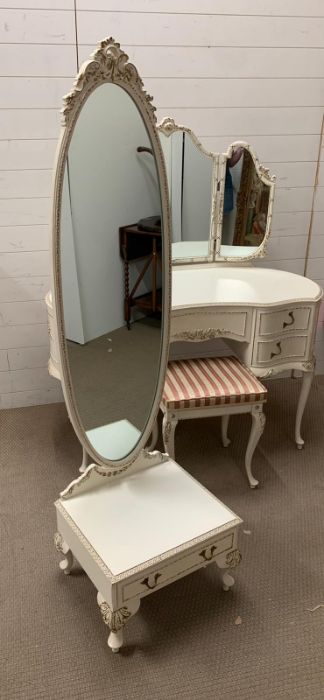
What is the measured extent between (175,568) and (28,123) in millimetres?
1926

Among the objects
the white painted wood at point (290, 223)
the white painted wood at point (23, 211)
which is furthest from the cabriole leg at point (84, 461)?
the white painted wood at point (290, 223)

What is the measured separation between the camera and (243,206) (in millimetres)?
2570

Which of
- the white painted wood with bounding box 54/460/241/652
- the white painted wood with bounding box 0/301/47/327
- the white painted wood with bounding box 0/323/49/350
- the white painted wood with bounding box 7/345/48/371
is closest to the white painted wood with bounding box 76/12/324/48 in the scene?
the white painted wood with bounding box 0/301/47/327

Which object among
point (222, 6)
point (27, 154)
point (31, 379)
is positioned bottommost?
point (31, 379)

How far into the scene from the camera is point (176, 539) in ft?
5.09

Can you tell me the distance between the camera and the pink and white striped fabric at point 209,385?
215 centimetres

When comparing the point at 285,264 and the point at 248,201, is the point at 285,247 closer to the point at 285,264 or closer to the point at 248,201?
the point at 285,264

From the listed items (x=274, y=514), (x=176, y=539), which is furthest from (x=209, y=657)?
(x=274, y=514)

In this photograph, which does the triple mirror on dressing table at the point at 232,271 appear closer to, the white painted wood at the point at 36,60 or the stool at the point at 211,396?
the stool at the point at 211,396

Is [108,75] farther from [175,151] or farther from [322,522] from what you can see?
[322,522]

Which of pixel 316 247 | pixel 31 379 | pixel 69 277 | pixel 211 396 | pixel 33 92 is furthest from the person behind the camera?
pixel 316 247

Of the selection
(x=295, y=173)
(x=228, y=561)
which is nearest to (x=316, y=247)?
(x=295, y=173)

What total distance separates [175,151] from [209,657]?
1.95 m

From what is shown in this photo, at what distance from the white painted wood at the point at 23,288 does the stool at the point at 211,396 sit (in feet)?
2.70
